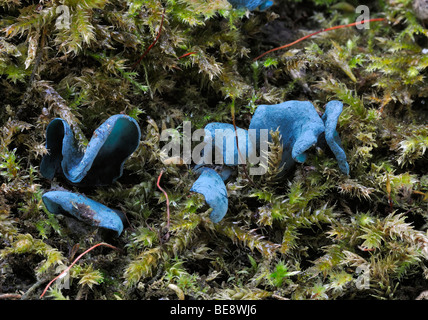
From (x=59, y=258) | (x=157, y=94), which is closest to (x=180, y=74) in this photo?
(x=157, y=94)

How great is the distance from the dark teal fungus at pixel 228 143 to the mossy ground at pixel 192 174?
0.14 meters

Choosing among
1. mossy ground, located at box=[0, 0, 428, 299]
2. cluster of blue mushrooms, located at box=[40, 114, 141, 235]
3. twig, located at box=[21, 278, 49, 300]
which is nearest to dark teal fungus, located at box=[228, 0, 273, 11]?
mossy ground, located at box=[0, 0, 428, 299]

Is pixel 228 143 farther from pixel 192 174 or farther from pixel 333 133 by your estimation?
pixel 333 133

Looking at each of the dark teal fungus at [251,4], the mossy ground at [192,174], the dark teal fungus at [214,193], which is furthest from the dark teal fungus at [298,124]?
the dark teal fungus at [251,4]

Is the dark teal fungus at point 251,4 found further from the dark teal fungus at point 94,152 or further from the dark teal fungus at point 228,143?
the dark teal fungus at point 94,152

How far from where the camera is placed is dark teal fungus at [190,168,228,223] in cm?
165

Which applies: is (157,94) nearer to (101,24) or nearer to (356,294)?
(101,24)

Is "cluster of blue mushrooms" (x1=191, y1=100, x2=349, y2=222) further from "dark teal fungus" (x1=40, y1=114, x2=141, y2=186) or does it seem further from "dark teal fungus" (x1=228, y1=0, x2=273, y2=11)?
"dark teal fungus" (x1=228, y1=0, x2=273, y2=11)

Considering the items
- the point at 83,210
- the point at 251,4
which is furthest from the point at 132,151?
the point at 251,4

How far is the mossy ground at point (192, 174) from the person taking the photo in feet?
5.65

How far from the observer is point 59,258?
5.49 ft

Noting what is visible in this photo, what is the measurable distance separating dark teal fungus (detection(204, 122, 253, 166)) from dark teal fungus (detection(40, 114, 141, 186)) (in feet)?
1.22

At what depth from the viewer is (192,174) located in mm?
2010

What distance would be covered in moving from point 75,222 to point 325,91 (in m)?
1.56
